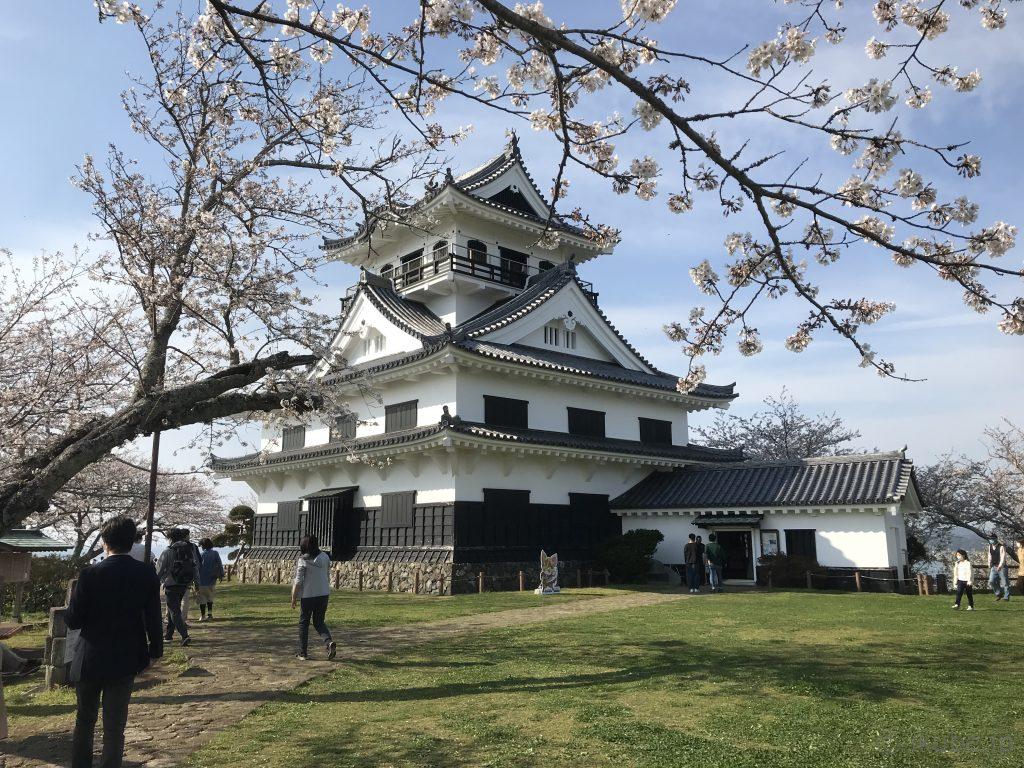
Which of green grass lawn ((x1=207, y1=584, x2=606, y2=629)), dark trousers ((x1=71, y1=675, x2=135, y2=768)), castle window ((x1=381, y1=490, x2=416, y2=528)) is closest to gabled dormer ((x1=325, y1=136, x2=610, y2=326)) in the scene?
castle window ((x1=381, y1=490, x2=416, y2=528))

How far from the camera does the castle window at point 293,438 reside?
2803cm

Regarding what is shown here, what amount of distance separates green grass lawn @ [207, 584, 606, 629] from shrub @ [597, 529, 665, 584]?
2.57 m

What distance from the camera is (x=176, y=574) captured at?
36.4ft

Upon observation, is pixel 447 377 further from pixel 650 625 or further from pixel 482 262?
pixel 650 625

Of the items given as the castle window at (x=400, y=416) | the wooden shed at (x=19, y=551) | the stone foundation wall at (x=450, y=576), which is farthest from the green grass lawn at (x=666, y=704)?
the castle window at (x=400, y=416)

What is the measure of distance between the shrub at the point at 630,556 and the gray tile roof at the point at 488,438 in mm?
2910

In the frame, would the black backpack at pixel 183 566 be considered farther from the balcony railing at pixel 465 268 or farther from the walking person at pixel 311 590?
the balcony railing at pixel 465 268

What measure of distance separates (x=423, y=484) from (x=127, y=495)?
27.7 feet

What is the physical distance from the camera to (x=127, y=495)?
1658 cm

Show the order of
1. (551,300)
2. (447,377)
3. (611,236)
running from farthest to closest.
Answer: (551,300), (447,377), (611,236)

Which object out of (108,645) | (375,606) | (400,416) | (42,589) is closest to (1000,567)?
(375,606)

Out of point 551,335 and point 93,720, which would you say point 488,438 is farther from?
point 93,720

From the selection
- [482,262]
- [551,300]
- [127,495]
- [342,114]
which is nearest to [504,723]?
[342,114]

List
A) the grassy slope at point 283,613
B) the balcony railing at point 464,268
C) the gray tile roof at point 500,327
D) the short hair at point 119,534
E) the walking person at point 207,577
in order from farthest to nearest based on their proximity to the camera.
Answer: the balcony railing at point 464,268 < the gray tile roof at point 500,327 < the walking person at point 207,577 < the grassy slope at point 283,613 < the short hair at point 119,534
